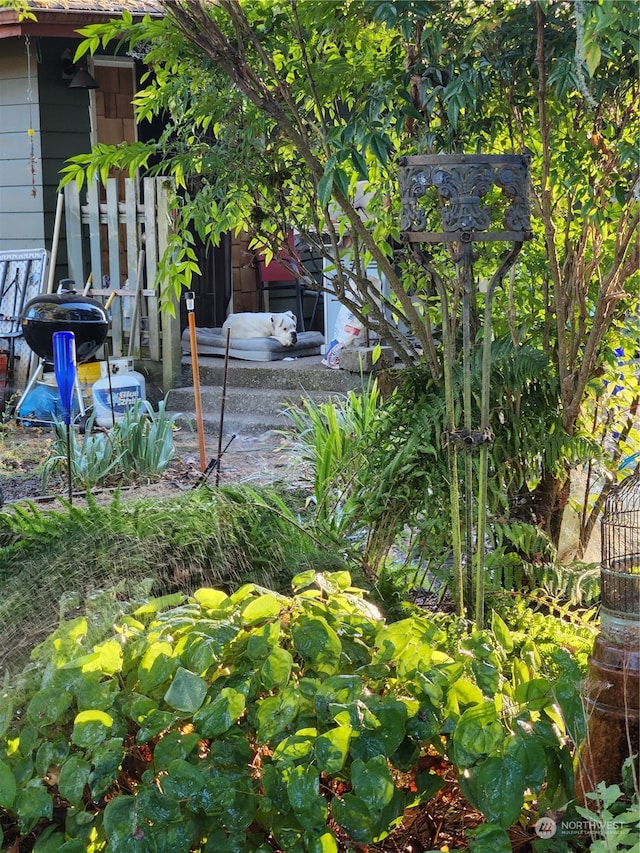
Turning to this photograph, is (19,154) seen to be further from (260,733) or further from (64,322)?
(260,733)

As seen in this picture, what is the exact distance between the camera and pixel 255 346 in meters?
9.71

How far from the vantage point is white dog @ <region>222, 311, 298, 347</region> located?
9.87m

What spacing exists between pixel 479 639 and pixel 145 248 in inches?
309

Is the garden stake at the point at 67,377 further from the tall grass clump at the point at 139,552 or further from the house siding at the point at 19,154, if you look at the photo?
the house siding at the point at 19,154

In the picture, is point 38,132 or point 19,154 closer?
point 38,132

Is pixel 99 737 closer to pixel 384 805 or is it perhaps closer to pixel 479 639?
pixel 384 805

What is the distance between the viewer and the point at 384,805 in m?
1.92

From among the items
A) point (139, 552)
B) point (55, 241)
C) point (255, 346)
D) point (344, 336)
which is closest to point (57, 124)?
point (55, 241)

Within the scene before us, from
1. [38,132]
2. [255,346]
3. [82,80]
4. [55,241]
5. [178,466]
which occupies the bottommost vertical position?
[178,466]

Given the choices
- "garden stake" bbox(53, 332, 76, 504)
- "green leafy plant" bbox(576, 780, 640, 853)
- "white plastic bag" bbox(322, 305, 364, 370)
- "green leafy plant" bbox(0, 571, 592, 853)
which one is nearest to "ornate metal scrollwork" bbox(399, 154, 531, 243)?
"green leafy plant" bbox(0, 571, 592, 853)

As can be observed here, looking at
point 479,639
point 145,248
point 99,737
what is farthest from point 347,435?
point 145,248

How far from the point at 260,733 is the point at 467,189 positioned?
1621 mm

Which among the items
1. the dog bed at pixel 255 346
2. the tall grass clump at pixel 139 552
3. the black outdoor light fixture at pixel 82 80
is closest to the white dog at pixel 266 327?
the dog bed at pixel 255 346

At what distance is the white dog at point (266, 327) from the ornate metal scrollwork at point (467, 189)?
22.6 feet
